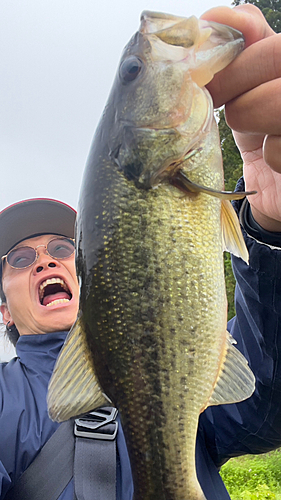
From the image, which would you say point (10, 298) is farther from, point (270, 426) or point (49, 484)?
point (270, 426)

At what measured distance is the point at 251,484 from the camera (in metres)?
6.11

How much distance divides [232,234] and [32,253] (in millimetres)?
2724

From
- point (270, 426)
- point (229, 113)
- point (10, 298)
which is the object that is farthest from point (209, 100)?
point (10, 298)

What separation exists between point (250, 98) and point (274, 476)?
22.6 ft

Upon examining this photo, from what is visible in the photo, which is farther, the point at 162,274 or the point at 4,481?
the point at 4,481

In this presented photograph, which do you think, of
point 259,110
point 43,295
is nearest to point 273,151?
point 259,110

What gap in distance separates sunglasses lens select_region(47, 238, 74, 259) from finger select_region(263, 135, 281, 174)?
271 centimetres

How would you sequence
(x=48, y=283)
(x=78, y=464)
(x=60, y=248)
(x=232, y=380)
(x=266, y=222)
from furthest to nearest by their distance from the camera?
(x=60, y=248)
(x=48, y=283)
(x=78, y=464)
(x=266, y=222)
(x=232, y=380)

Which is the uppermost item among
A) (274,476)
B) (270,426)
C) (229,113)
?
(229,113)

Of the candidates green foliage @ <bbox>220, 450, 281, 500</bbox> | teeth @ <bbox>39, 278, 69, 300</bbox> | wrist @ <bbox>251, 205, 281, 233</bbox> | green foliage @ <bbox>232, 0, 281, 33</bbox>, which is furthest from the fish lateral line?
green foliage @ <bbox>232, 0, 281, 33</bbox>

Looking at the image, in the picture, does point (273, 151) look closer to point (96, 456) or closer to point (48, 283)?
point (96, 456)

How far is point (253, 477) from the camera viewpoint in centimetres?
625

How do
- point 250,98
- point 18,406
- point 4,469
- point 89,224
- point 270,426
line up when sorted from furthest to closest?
point 18,406 < point 4,469 < point 270,426 < point 89,224 < point 250,98

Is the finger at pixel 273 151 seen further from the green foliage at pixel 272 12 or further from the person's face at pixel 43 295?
the green foliage at pixel 272 12
